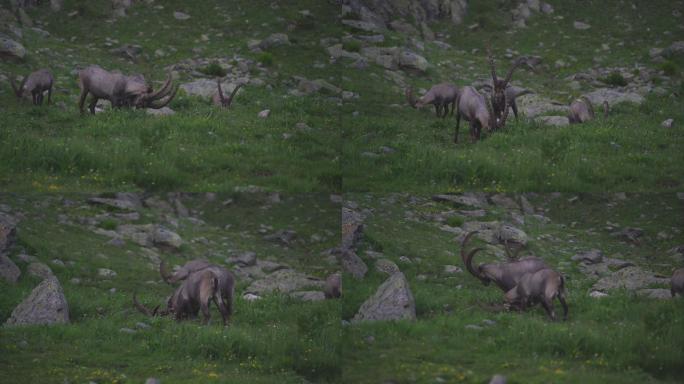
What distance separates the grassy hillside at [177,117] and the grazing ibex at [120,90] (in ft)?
0.70

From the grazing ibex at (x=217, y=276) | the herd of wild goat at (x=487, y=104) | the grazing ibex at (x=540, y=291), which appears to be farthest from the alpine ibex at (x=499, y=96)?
the grazing ibex at (x=217, y=276)

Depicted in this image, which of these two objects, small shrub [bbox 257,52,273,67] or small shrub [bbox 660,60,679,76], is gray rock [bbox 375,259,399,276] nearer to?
small shrub [bbox 257,52,273,67]

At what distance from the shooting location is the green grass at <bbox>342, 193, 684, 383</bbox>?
10.3 m

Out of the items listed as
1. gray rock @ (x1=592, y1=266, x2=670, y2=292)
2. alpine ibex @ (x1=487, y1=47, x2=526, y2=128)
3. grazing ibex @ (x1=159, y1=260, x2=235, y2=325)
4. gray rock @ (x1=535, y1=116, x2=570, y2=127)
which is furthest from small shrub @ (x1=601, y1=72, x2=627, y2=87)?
grazing ibex @ (x1=159, y1=260, x2=235, y2=325)

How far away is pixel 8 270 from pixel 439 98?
257 inches

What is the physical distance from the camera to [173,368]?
34.9ft

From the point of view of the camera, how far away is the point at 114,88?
13258mm

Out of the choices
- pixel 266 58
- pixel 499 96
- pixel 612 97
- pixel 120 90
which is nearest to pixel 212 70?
pixel 266 58

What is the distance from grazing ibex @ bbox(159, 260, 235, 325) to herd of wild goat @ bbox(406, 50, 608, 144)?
12.4ft

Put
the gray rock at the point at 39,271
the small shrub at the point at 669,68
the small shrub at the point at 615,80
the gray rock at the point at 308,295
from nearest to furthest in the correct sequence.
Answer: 1. the gray rock at the point at 39,271
2. the gray rock at the point at 308,295
3. the small shrub at the point at 669,68
4. the small shrub at the point at 615,80

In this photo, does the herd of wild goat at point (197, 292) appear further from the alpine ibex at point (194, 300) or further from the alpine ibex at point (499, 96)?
the alpine ibex at point (499, 96)

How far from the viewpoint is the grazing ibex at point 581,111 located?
12.6m

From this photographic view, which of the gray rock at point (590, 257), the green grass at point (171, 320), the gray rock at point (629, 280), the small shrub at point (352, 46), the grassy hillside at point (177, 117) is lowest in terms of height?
the green grass at point (171, 320)

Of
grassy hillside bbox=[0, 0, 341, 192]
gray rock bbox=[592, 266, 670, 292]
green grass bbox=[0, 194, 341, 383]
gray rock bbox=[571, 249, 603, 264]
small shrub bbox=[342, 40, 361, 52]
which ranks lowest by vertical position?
green grass bbox=[0, 194, 341, 383]
